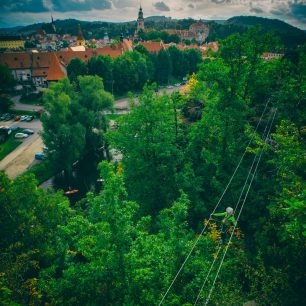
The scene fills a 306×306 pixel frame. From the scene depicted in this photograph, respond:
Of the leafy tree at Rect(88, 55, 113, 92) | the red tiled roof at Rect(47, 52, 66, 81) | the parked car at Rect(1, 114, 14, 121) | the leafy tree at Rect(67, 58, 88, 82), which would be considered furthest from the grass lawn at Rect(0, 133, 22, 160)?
the leafy tree at Rect(88, 55, 113, 92)

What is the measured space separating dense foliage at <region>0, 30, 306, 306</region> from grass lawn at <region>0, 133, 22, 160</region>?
27.0 metres

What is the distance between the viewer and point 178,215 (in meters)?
12.5

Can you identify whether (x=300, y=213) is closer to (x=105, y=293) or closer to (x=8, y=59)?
(x=105, y=293)

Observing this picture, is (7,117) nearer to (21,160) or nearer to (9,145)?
(9,145)

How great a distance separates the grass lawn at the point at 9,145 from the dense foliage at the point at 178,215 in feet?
88.6

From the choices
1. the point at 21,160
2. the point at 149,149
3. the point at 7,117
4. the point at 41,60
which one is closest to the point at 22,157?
the point at 21,160

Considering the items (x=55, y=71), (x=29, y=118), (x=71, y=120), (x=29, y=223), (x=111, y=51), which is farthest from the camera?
(x=111, y=51)

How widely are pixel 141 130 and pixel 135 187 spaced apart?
4190mm

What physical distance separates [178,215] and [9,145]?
1501 inches

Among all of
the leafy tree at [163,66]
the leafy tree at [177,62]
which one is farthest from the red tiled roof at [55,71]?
the leafy tree at [177,62]

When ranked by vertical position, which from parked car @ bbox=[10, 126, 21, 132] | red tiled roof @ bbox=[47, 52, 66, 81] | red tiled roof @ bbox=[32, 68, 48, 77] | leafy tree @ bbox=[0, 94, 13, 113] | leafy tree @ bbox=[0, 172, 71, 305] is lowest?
parked car @ bbox=[10, 126, 21, 132]

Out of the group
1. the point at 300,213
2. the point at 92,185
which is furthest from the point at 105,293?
the point at 92,185

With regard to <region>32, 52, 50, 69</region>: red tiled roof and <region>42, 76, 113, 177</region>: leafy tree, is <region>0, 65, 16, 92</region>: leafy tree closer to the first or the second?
<region>32, 52, 50, 69</region>: red tiled roof

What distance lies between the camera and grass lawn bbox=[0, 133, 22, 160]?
39669 millimetres
